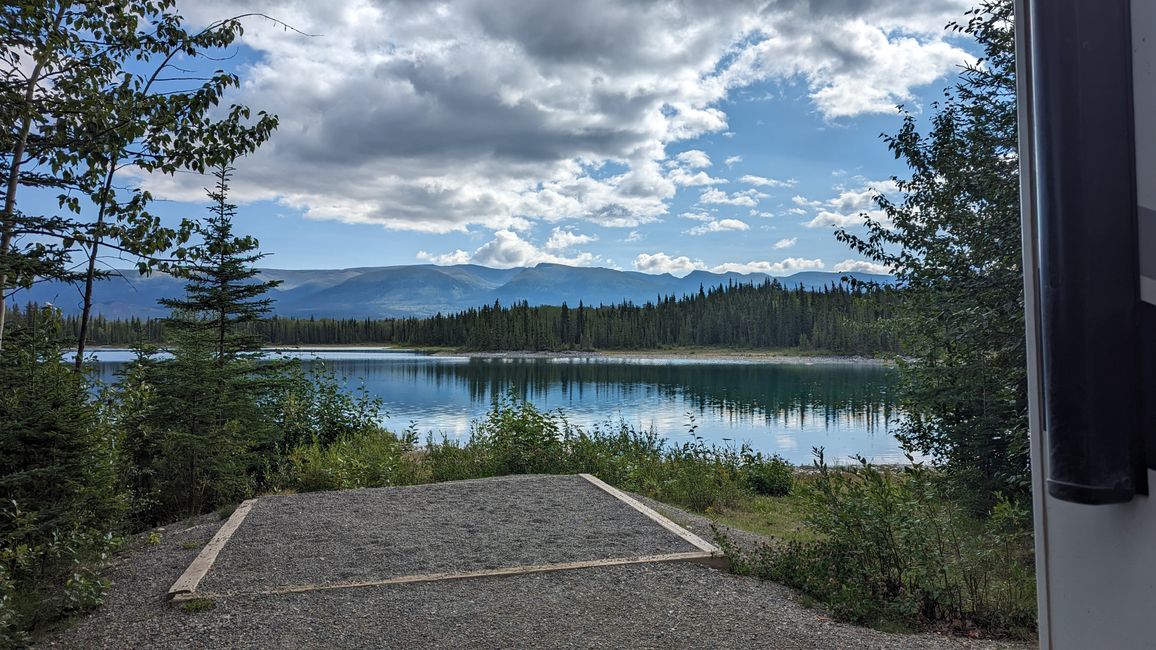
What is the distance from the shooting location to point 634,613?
15.7 feet

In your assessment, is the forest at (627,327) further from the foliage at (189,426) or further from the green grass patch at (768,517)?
the foliage at (189,426)

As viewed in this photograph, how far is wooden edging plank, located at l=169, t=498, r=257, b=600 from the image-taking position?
5.12 meters

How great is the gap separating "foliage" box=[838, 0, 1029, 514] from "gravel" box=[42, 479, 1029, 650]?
2606 mm

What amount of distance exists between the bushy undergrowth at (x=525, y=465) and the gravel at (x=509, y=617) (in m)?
3.97

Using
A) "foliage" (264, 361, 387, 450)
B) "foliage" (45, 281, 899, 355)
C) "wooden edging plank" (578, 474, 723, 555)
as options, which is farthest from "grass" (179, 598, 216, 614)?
"foliage" (45, 281, 899, 355)

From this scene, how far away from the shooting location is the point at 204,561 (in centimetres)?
578

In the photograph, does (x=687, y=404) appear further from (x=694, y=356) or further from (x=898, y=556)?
(x=694, y=356)

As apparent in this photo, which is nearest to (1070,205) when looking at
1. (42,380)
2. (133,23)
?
(133,23)

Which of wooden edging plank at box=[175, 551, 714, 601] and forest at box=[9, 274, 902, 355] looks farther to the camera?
forest at box=[9, 274, 902, 355]

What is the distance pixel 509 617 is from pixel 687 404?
29.1 meters

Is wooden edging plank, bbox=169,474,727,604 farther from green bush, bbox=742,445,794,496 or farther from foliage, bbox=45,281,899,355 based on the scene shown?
foliage, bbox=45,281,899,355

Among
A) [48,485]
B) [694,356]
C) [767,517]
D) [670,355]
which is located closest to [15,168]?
[48,485]

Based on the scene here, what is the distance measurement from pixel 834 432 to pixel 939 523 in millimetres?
20518

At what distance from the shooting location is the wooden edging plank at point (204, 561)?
5.12m
